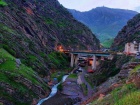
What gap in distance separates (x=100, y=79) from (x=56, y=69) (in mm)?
41589

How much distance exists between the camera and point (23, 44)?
119 meters

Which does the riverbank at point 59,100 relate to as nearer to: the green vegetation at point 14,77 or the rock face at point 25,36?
the green vegetation at point 14,77

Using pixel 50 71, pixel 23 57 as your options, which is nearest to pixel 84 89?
pixel 23 57

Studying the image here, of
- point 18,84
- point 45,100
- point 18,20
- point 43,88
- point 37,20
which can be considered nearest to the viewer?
point 18,84

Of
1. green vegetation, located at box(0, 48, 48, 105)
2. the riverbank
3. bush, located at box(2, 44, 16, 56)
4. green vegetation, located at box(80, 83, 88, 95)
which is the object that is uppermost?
bush, located at box(2, 44, 16, 56)

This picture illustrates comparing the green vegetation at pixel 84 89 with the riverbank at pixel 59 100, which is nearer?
the riverbank at pixel 59 100

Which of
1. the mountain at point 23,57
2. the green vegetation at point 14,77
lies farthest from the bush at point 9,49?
the green vegetation at point 14,77

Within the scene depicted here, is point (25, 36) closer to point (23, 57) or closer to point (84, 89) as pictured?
point (23, 57)

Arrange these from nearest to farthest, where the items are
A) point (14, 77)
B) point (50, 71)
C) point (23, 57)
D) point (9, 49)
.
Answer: point (14, 77)
point (9, 49)
point (23, 57)
point (50, 71)

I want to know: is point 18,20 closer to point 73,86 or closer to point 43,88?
point 73,86

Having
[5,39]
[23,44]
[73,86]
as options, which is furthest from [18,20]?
[73,86]

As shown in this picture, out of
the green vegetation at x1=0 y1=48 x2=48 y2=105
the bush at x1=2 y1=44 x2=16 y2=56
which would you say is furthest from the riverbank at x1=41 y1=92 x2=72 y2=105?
the bush at x1=2 y1=44 x2=16 y2=56

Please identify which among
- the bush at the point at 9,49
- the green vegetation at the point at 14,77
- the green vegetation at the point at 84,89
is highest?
the bush at the point at 9,49

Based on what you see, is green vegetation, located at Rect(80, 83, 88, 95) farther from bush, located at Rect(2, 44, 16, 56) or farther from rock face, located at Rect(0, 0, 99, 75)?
bush, located at Rect(2, 44, 16, 56)
